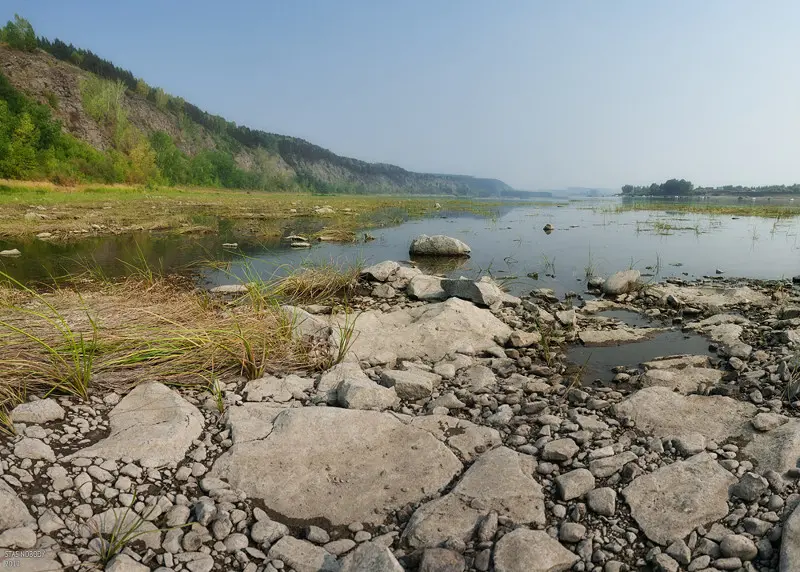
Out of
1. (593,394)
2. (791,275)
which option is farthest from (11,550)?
(791,275)

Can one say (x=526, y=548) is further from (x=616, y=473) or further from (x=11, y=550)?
(x=11, y=550)

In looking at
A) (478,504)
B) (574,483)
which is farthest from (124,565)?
(574,483)

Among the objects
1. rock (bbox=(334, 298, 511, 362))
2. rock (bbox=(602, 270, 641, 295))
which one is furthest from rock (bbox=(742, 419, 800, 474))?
rock (bbox=(602, 270, 641, 295))

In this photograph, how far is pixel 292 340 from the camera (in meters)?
4.47

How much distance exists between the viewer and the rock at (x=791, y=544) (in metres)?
1.77

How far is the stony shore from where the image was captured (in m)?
1.98

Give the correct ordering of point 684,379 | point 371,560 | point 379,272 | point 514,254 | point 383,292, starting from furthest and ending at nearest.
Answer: point 514,254
point 379,272
point 383,292
point 684,379
point 371,560

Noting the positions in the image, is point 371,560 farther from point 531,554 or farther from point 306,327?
point 306,327

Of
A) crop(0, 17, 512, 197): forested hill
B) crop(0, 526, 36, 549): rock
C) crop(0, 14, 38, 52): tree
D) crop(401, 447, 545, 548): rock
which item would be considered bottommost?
crop(401, 447, 545, 548): rock

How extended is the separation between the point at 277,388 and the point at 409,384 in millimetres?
1087

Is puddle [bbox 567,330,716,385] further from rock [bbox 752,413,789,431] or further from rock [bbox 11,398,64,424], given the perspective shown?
rock [bbox 11,398,64,424]

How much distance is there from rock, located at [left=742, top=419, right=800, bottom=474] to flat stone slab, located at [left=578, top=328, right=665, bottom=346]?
Answer: 230cm

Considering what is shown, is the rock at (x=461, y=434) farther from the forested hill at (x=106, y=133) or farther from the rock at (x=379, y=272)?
the forested hill at (x=106, y=133)

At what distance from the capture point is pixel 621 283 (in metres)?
7.63
